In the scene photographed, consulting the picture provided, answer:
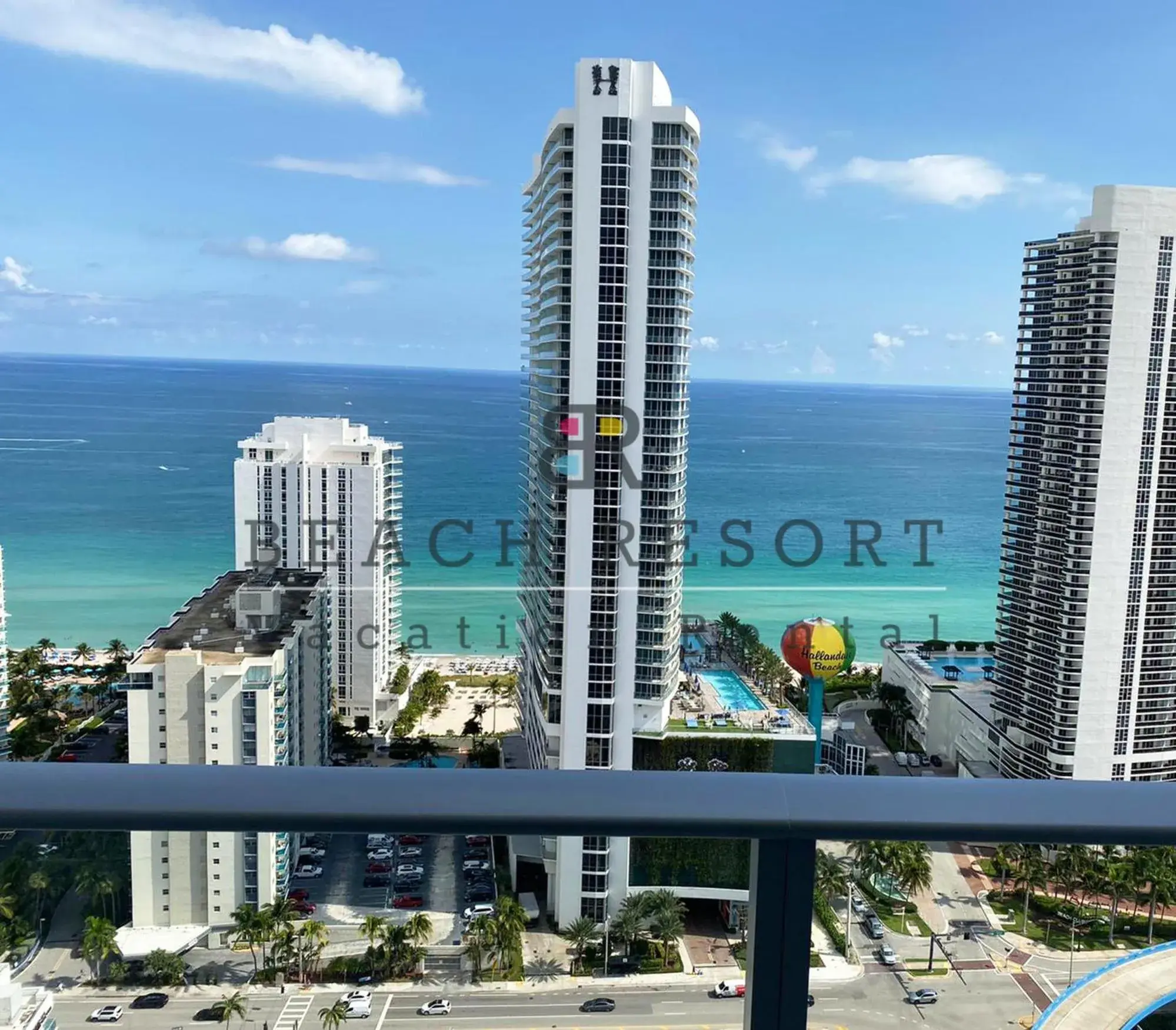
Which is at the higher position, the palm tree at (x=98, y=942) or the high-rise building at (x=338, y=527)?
the palm tree at (x=98, y=942)

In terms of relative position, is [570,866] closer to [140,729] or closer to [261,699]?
[261,699]

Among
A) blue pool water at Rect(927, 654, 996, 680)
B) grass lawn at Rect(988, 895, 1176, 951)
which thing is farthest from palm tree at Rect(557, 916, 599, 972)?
blue pool water at Rect(927, 654, 996, 680)

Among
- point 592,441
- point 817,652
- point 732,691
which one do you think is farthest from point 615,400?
point 732,691

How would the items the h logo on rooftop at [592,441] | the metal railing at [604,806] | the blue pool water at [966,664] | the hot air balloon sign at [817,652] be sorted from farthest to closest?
the blue pool water at [966,664] → the hot air balloon sign at [817,652] → the h logo on rooftop at [592,441] → the metal railing at [604,806]

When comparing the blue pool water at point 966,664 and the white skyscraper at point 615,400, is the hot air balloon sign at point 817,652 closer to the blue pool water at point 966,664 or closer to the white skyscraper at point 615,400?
the white skyscraper at point 615,400

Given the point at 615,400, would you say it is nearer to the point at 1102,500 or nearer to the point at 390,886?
the point at 1102,500

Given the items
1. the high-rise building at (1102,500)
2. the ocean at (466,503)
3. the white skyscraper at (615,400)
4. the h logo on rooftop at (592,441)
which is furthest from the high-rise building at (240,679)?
the high-rise building at (1102,500)

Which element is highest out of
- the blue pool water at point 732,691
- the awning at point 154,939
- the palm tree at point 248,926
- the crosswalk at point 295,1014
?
the palm tree at point 248,926

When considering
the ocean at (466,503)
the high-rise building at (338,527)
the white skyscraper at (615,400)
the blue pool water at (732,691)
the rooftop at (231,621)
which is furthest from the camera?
the ocean at (466,503)
